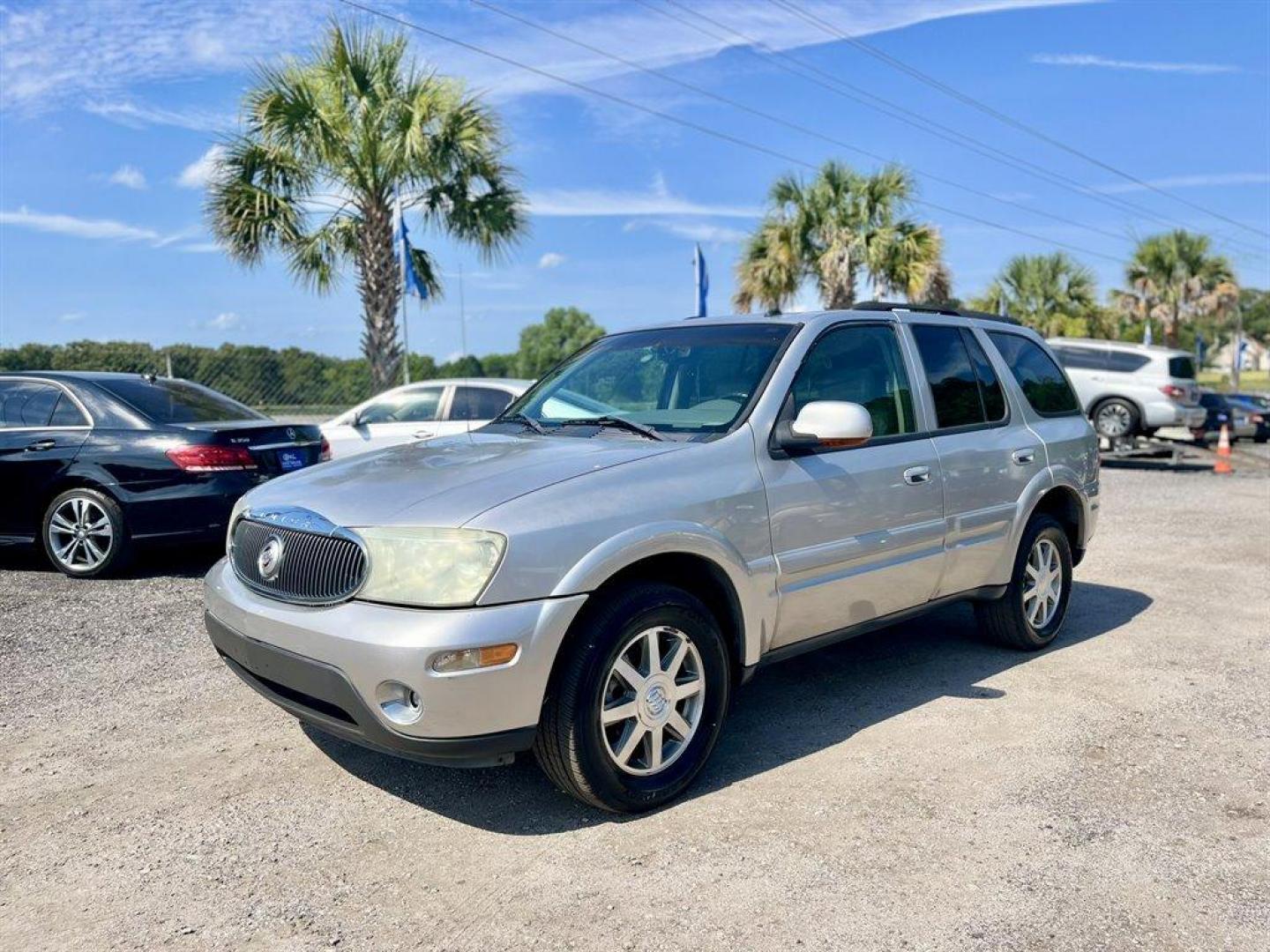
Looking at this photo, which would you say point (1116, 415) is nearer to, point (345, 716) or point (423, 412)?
point (423, 412)

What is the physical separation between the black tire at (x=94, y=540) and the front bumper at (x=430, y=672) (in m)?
4.58

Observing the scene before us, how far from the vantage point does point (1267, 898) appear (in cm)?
294

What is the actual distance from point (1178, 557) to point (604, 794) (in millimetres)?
6963

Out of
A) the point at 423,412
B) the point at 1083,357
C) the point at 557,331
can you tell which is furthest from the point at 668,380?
the point at 557,331

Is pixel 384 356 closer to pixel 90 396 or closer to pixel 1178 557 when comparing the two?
pixel 90 396

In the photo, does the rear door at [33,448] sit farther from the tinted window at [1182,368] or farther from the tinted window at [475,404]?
the tinted window at [1182,368]

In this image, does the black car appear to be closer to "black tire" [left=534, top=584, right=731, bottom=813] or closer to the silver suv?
the silver suv

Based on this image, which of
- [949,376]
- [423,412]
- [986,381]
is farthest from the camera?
[423,412]

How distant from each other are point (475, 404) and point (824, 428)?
6960 mm

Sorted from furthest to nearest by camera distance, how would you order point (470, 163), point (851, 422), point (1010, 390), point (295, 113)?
point (470, 163)
point (295, 113)
point (1010, 390)
point (851, 422)

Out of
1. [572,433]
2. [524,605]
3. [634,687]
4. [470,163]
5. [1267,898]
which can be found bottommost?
[1267,898]

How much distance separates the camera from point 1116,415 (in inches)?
733

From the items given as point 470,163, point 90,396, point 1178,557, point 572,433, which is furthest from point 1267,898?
point 470,163

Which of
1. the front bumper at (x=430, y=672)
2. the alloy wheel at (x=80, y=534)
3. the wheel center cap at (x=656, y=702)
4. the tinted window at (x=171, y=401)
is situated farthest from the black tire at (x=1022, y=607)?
the alloy wheel at (x=80, y=534)
